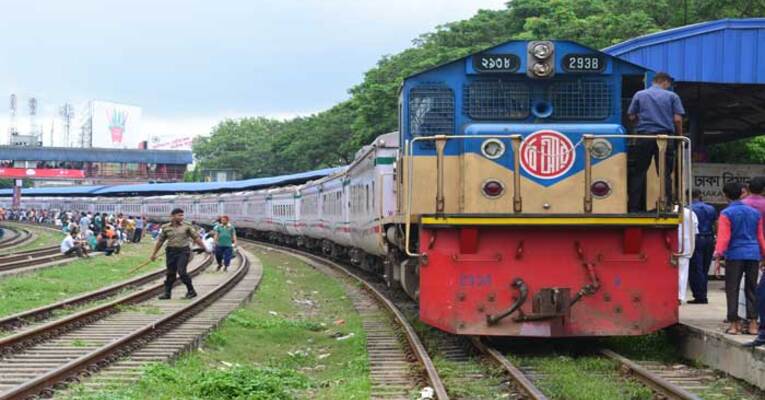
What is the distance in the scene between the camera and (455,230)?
9.16 metres

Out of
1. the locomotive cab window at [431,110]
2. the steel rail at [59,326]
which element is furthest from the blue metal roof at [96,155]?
the locomotive cab window at [431,110]

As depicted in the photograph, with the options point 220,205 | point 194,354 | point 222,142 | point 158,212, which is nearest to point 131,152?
point 222,142

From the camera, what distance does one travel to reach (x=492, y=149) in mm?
9375

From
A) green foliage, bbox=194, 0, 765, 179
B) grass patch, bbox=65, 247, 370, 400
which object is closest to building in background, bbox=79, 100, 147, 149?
green foliage, bbox=194, 0, 765, 179

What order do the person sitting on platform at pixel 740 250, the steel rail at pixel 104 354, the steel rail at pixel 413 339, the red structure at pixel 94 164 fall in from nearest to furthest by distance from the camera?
1. the steel rail at pixel 104 354
2. the steel rail at pixel 413 339
3. the person sitting on platform at pixel 740 250
4. the red structure at pixel 94 164

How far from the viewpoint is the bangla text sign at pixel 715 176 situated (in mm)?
16578

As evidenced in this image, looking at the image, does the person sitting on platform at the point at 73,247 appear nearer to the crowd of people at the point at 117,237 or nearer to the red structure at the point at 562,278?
the crowd of people at the point at 117,237

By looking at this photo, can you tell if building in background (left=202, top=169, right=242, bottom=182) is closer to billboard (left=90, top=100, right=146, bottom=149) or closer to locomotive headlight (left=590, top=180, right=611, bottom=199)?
billboard (left=90, top=100, right=146, bottom=149)

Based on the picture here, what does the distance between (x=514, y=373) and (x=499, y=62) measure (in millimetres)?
3478

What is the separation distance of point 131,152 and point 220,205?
59.9 meters

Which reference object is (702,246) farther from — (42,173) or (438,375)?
(42,173)

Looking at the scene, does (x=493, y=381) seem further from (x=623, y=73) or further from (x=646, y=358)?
(x=623, y=73)

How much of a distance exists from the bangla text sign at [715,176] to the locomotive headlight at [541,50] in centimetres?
779

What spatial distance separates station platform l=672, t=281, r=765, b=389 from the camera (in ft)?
25.9
